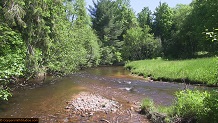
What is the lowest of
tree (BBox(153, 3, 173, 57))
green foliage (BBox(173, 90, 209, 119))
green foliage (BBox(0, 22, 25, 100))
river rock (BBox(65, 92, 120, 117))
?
river rock (BBox(65, 92, 120, 117))

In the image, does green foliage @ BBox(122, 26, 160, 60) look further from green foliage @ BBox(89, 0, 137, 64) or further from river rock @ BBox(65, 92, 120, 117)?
river rock @ BBox(65, 92, 120, 117)

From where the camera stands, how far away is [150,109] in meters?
11.4

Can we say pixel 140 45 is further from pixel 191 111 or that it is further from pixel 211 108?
pixel 211 108

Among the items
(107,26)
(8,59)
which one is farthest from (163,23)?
(8,59)

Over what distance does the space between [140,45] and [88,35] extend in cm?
1698

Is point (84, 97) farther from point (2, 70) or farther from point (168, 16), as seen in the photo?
point (168, 16)

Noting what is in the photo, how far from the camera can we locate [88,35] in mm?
41875

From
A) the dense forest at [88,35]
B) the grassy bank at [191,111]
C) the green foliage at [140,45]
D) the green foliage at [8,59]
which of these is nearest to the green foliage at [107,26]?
the dense forest at [88,35]

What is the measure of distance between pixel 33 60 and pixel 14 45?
85.6 inches

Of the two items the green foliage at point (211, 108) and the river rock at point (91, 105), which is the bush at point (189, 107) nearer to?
the green foliage at point (211, 108)

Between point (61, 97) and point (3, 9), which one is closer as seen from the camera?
point (3, 9)

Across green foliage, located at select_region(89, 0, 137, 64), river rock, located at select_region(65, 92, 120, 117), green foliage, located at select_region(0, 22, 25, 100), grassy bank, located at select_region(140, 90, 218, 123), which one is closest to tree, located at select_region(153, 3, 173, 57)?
green foliage, located at select_region(89, 0, 137, 64)

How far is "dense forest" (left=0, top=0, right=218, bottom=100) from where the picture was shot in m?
13.8

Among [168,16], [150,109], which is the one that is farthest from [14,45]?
[168,16]
